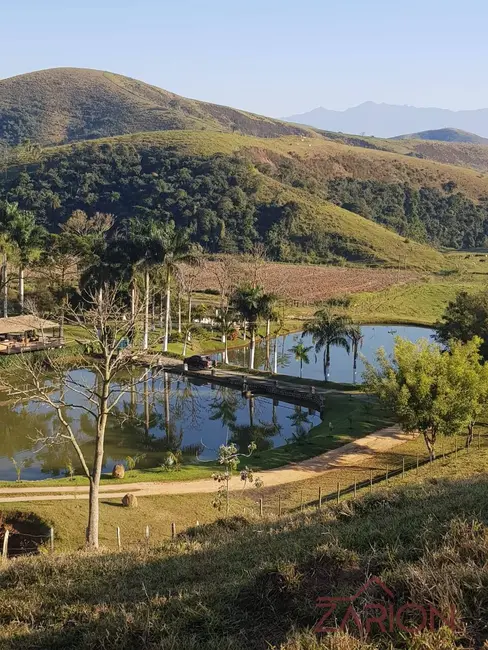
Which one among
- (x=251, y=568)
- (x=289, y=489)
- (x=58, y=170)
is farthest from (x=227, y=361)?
(x=58, y=170)

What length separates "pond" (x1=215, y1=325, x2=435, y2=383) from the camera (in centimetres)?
5081

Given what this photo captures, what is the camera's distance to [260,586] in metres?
8.09

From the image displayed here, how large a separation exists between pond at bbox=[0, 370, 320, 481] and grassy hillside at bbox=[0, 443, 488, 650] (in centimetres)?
1651

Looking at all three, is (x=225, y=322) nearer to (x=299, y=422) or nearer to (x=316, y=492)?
(x=299, y=422)

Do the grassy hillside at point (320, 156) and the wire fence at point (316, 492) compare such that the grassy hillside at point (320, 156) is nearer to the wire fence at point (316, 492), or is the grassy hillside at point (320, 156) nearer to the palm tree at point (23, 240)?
the palm tree at point (23, 240)

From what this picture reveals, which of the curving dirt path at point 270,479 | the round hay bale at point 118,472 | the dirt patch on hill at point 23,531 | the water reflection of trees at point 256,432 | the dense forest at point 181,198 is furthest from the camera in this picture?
the dense forest at point 181,198

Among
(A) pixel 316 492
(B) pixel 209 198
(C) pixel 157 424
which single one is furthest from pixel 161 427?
(B) pixel 209 198

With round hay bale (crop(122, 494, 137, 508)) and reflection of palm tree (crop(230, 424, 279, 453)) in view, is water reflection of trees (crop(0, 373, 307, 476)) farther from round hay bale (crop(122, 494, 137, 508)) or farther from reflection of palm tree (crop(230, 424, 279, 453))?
round hay bale (crop(122, 494, 137, 508))

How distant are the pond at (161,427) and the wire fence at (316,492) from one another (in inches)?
260

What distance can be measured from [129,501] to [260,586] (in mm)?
15536

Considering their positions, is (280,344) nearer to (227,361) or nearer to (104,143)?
(227,361)

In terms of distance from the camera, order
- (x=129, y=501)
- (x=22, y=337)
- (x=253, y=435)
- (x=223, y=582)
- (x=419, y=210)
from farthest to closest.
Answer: (x=419, y=210) → (x=22, y=337) → (x=253, y=435) → (x=129, y=501) → (x=223, y=582)

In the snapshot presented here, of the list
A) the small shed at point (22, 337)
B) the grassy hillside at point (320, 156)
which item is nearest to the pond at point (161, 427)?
the small shed at point (22, 337)

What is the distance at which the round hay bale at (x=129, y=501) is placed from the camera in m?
22.6
